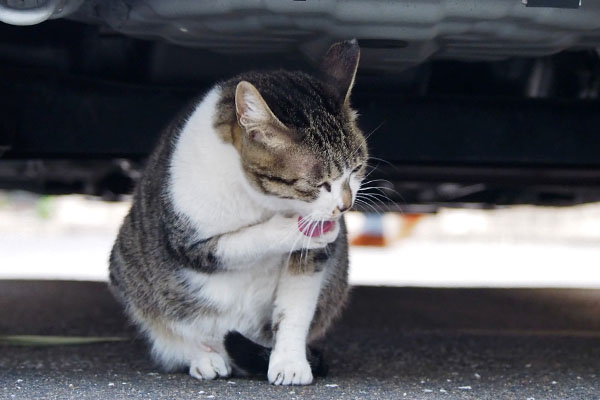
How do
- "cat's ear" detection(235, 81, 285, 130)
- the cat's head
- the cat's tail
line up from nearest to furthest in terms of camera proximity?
"cat's ear" detection(235, 81, 285, 130), the cat's head, the cat's tail

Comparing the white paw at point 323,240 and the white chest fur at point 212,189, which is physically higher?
the white chest fur at point 212,189

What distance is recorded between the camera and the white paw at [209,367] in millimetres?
2268

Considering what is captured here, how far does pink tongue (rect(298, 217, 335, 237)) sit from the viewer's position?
2.09 meters

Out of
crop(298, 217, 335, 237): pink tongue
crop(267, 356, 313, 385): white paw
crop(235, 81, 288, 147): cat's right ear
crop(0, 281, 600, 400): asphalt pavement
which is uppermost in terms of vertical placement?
crop(235, 81, 288, 147): cat's right ear

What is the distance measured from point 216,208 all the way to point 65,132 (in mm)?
691

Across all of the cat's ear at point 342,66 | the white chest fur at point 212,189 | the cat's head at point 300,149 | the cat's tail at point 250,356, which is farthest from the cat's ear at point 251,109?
the cat's tail at point 250,356

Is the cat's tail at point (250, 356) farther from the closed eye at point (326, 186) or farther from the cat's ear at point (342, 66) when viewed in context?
the cat's ear at point (342, 66)

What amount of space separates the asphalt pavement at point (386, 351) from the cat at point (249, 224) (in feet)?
0.40

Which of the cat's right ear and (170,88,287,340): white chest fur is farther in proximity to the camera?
(170,88,287,340): white chest fur

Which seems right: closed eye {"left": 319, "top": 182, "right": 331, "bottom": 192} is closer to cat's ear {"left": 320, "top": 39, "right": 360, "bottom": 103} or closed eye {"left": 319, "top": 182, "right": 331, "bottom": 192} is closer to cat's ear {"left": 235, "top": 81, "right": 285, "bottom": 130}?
cat's ear {"left": 235, "top": 81, "right": 285, "bottom": 130}

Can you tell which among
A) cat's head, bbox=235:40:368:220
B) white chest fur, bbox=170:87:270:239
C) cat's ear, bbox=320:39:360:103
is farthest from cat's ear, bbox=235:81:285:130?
cat's ear, bbox=320:39:360:103

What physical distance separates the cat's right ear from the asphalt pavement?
0.60 m

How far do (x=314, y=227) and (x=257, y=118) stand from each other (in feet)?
0.98

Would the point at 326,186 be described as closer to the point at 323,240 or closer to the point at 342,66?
the point at 323,240
